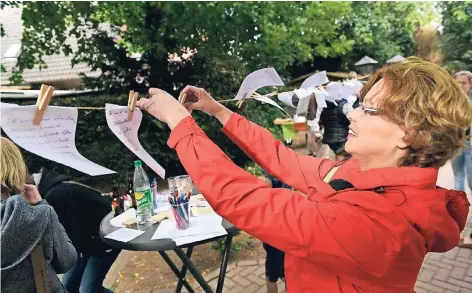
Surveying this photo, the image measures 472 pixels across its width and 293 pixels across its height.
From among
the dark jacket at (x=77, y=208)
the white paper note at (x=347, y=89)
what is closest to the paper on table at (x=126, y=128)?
the dark jacket at (x=77, y=208)

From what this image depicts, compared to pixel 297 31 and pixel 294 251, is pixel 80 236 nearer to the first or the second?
pixel 294 251

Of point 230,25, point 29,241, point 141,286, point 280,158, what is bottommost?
point 141,286

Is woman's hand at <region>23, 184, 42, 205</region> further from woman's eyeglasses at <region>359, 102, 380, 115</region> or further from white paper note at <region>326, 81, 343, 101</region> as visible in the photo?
white paper note at <region>326, 81, 343, 101</region>

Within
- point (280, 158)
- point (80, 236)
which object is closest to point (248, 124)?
point (280, 158)

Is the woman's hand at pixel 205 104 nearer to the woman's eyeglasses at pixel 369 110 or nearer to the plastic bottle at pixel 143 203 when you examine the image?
the woman's eyeglasses at pixel 369 110

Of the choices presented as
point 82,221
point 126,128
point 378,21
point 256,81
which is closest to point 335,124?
point 256,81

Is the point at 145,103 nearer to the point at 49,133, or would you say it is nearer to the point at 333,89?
the point at 49,133

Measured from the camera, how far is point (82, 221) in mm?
2572

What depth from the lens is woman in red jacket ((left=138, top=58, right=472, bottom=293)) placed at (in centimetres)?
92

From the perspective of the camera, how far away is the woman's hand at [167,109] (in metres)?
1.06

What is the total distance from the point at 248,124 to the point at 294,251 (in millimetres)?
838

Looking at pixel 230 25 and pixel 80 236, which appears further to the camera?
pixel 230 25

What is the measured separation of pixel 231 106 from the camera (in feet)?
21.4

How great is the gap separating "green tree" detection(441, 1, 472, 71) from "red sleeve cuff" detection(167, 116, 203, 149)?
1487cm
